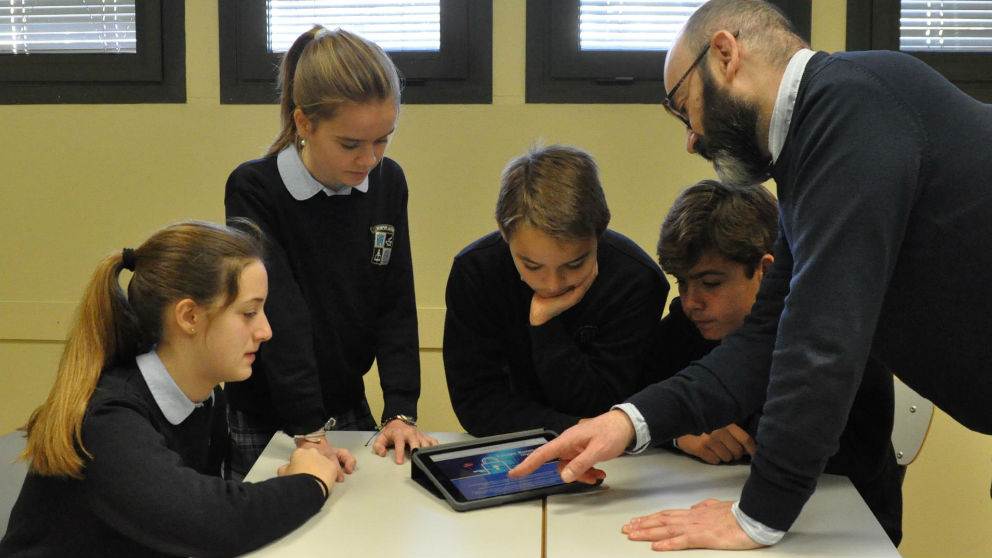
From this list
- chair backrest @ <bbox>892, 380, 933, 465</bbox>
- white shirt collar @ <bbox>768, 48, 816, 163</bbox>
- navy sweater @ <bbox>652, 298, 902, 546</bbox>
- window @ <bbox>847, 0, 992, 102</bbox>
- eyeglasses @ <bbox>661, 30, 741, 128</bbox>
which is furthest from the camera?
window @ <bbox>847, 0, 992, 102</bbox>

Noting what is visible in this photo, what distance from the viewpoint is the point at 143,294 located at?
1631 mm

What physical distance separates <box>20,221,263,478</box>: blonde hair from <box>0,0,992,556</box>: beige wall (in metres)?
1.48

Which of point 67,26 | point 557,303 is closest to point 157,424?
point 557,303

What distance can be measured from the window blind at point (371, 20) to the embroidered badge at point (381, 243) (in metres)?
1.20

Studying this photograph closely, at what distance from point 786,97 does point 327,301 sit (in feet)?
3.69

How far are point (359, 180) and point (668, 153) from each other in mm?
1434

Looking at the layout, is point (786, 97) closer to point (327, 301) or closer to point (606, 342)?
point (606, 342)

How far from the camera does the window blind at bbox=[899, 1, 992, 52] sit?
123 inches

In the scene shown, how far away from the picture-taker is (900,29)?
3.10 metres

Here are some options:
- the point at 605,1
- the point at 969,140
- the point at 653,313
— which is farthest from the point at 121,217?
the point at 969,140

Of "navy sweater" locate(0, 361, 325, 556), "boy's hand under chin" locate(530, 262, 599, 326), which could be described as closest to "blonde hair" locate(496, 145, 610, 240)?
"boy's hand under chin" locate(530, 262, 599, 326)

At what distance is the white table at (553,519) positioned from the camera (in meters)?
1.39

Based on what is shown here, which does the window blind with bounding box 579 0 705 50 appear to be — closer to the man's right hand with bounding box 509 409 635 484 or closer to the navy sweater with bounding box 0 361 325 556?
the man's right hand with bounding box 509 409 635 484

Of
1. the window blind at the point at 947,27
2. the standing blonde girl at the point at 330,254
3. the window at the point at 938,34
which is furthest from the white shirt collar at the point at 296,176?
the window blind at the point at 947,27
